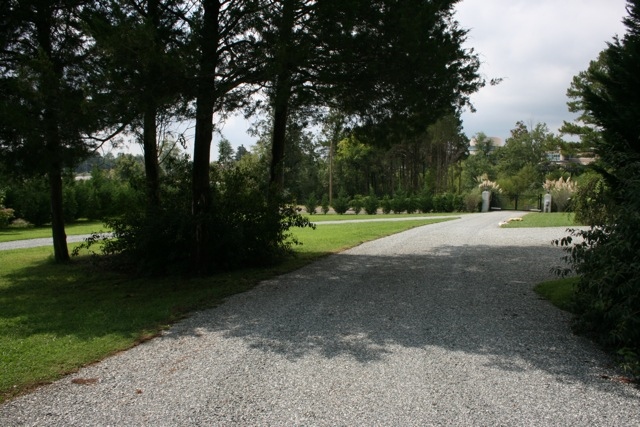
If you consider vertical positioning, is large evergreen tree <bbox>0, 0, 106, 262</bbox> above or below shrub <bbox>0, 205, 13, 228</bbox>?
above

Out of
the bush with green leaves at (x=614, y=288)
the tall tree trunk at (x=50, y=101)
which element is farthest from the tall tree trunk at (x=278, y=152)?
the bush with green leaves at (x=614, y=288)

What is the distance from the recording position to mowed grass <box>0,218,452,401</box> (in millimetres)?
4609

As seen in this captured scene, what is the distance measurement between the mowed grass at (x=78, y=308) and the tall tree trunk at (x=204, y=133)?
738mm

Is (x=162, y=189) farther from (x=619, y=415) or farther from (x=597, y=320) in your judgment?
(x=619, y=415)

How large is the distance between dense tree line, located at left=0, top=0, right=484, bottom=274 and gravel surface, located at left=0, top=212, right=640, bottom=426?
327 centimetres

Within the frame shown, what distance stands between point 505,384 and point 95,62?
7.78m

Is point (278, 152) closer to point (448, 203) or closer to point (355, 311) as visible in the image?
point (355, 311)

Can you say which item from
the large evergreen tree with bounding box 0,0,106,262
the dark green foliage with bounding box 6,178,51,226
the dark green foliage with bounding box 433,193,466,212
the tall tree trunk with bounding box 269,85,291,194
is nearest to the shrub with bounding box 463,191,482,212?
the dark green foliage with bounding box 433,193,466,212

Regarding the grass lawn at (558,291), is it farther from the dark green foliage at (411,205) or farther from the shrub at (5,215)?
the dark green foliage at (411,205)

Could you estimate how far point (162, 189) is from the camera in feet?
34.7

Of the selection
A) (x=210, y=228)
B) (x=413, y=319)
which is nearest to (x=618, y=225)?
(x=413, y=319)

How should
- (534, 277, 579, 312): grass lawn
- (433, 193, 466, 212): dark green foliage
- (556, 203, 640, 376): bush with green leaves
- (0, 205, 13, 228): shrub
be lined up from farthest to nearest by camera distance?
(433, 193, 466, 212): dark green foliage < (0, 205, 13, 228): shrub < (534, 277, 579, 312): grass lawn < (556, 203, 640, 376): bush with green leaves

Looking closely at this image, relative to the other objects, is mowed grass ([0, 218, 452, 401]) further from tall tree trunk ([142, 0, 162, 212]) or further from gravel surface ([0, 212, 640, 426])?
tall tree trunk ([142, 0, 162, 212])

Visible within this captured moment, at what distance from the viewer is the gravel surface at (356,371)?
134 inches
